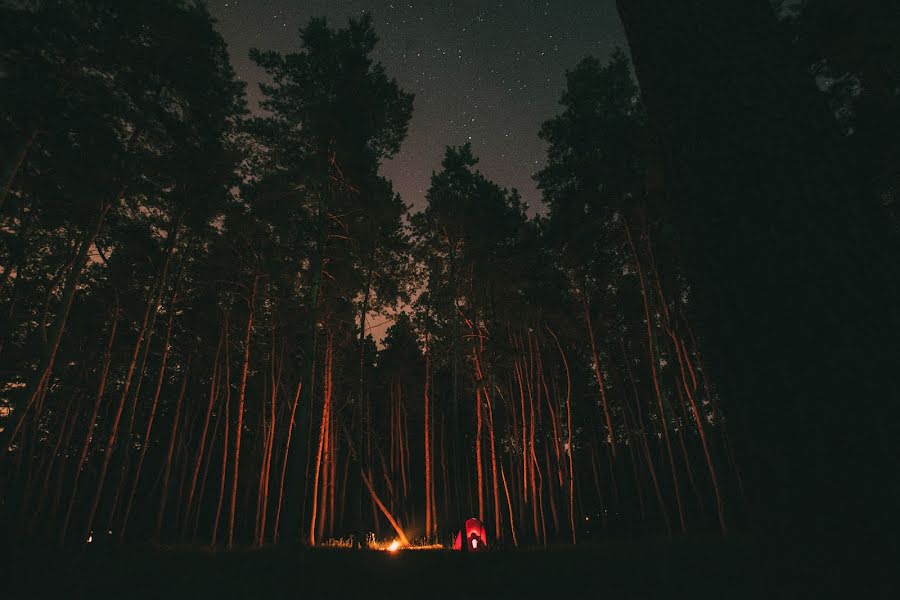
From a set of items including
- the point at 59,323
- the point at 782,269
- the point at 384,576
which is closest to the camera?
the point at 782,269

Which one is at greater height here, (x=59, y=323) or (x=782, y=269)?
(x=59, y=323)

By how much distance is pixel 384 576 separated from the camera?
6.79 m

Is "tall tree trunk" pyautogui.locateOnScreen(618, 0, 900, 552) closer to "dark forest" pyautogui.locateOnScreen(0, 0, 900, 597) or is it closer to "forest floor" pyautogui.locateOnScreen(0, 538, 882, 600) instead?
"dark forest" pyautogui.locateOnScreen(0, 0, 900, 597)

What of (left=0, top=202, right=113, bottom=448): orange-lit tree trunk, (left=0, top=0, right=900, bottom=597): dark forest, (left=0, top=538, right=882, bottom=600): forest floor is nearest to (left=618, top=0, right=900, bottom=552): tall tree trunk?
Result: (left=0, top=0, right=900, bottom=597): dark forest

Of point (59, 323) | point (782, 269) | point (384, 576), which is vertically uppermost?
point (59, 323)

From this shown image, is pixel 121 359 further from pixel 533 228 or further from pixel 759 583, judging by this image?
pixel 759 583

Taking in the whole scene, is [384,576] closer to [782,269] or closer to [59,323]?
[782,269]

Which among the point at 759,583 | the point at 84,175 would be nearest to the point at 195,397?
the point at 84,175

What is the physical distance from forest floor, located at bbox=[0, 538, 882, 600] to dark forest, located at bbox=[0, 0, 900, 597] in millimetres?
557

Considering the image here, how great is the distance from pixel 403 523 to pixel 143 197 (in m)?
22.9

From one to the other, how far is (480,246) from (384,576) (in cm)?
1105

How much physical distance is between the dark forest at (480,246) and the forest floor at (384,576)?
1.83 feet

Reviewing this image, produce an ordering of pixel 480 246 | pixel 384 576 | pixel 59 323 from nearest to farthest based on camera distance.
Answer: pixel 384 576 → pixel 59 323 → pixel 480 246

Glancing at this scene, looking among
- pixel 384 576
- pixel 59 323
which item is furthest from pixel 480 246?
pixel 59 323
